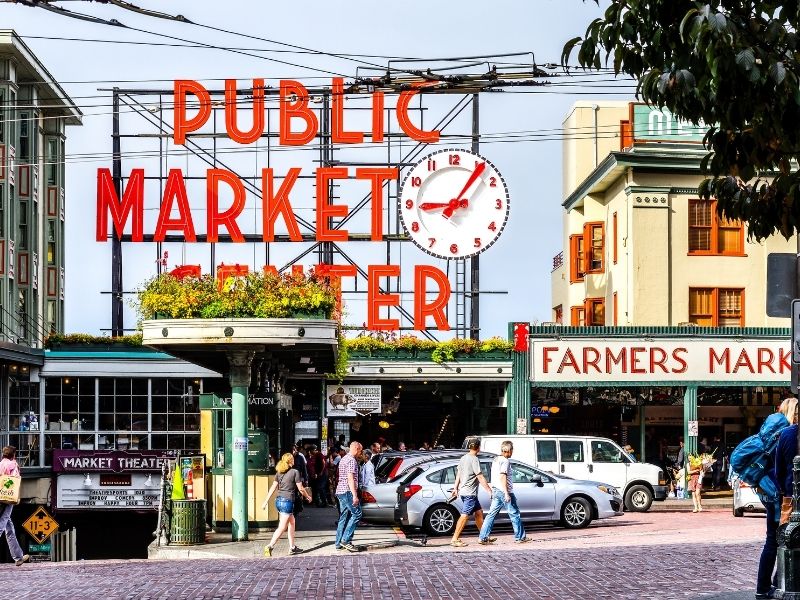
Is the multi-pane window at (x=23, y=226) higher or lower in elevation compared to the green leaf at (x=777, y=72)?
higher

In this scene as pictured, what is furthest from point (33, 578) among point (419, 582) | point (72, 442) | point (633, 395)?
point (633, 395)

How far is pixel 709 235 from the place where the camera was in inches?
1737

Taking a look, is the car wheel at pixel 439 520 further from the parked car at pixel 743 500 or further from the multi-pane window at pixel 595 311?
the multi-pane window at pixel 595 311

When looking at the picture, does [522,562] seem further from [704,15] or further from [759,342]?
[759,342]

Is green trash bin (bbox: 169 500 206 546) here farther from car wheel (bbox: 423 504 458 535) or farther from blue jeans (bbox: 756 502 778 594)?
blue jeans (bbox: 756 502 778 594)

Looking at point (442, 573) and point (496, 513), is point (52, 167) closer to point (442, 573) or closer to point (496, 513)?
point (496, 513)

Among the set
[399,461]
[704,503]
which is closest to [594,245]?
[704,503]

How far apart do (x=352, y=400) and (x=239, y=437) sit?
17.6 meters

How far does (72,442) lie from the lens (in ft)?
139

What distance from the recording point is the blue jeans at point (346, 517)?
23.2 m

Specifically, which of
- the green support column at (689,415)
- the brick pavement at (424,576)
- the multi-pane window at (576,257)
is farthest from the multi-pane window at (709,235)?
the brick pavement at (424,576)

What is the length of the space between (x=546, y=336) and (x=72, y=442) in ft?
46.7

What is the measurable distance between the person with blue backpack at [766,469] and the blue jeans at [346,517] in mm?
10033

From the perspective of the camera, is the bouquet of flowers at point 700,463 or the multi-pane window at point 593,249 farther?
the multi-pane window at point 593,249
